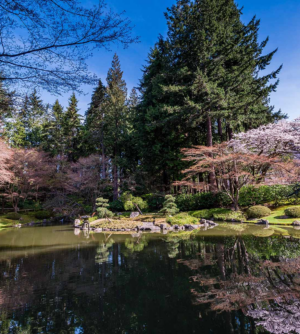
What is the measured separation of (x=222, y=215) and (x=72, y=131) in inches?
822

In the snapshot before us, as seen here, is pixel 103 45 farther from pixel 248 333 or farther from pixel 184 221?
pixel 184 221

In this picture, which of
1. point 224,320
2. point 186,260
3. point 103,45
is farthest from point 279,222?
point 103,45

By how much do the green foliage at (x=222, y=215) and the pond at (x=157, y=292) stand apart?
6424 millimetres

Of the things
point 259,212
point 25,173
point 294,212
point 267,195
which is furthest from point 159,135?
point 25,173

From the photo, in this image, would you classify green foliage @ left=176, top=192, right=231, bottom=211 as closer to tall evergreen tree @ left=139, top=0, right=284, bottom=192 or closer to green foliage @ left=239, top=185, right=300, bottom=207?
green foliage @ left=239, top=185, right=300, bottom=207

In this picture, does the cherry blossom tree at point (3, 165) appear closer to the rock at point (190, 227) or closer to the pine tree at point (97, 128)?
the pine tree at point (97, 128)

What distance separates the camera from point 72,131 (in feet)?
85.0

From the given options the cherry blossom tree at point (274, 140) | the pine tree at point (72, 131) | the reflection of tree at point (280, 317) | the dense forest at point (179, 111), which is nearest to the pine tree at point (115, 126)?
the dense forest at point (179, 111)

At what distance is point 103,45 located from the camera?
3.37m

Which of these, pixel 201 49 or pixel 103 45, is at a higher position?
pixel 201 49

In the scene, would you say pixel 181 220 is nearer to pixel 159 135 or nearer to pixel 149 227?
pixel 149 227

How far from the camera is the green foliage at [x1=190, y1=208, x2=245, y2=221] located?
11.8 meters

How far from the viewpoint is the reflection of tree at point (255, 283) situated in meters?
2.40

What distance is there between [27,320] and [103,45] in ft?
13.0
